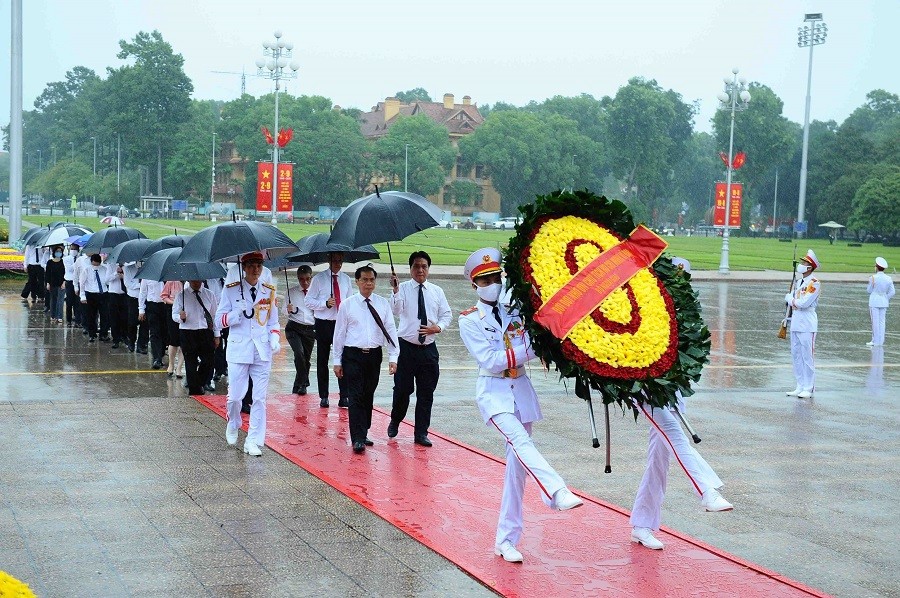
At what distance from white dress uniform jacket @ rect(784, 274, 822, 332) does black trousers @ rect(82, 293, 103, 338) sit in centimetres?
1103

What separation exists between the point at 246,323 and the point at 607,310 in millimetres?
4257

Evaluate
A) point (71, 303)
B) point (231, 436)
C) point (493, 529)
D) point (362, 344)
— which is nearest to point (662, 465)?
point (493, 529)

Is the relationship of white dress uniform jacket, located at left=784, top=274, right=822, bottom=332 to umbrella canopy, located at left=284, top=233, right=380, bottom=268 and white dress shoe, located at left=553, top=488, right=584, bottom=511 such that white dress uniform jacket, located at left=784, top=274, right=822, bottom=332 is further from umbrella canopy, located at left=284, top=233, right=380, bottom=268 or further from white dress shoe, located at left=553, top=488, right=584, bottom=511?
white dress shoe, located at left=553, top=488, right=584, bottom=511

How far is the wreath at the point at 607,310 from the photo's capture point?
621 cm

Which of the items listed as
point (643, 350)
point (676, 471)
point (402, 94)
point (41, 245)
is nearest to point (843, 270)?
point (41, 245)

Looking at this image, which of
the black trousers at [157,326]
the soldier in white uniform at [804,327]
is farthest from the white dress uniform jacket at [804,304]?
the black trousers at [157,326]

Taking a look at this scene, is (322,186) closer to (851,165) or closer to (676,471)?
(851,165)

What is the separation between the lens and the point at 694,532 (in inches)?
297

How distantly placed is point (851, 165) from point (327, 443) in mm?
100796

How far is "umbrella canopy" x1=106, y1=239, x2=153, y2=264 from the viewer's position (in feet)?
52.2

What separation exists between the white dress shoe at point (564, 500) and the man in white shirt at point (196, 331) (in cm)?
714

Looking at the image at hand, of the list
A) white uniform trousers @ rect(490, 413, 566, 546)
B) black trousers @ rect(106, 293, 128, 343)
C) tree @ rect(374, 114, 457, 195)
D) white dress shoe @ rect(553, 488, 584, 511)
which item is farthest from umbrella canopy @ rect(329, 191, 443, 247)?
tree @ rect(374, 114, 457, 195)

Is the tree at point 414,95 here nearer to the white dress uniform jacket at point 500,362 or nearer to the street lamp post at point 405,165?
the street lamp post at point 405,165

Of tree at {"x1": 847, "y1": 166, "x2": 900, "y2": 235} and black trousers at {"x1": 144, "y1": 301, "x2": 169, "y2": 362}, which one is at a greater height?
tree at {"x1": 847, "y1": 166, "x2": 900, "y2": 235}
